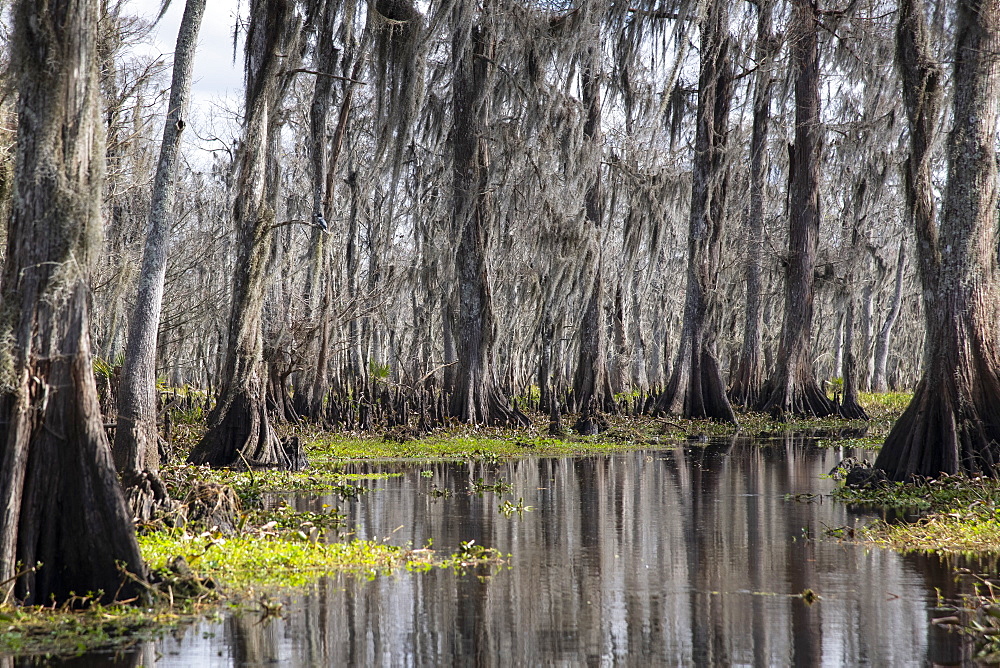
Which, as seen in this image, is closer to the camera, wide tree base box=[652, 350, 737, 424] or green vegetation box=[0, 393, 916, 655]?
green vegetation box=[0, 393, 916, 655]

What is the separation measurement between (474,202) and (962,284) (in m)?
11.9

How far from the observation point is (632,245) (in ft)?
96.5

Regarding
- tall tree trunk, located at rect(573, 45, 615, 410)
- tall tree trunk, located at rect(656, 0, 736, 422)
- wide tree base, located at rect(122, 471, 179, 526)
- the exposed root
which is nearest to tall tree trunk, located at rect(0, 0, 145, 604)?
wide tree base, located at rect(122, 471, 179, 526)

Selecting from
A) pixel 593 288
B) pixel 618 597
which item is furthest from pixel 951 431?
pixel 593 288

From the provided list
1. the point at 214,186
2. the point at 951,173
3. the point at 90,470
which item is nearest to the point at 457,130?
the point at 951,173

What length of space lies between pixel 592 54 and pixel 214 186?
16370 mm

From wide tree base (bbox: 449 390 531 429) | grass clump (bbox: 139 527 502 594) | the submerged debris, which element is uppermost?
wide tree base (bbox: 449 390 531 429)

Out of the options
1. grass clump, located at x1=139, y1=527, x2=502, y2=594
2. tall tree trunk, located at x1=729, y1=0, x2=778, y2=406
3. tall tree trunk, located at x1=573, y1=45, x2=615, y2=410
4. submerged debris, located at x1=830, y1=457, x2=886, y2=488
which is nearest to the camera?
grass clump, located at x1=139, y1=527, x2=502, y2=594

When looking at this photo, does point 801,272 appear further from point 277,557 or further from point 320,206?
point 277,557

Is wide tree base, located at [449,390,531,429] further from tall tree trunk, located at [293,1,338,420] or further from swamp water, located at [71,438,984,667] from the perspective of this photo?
swamp water, located at [71,438,984,667]

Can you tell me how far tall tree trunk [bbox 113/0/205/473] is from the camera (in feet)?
31.2

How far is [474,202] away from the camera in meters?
21.5

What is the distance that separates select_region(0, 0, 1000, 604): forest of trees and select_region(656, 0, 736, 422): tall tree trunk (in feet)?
0.26

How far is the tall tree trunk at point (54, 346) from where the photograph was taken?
6.00m
